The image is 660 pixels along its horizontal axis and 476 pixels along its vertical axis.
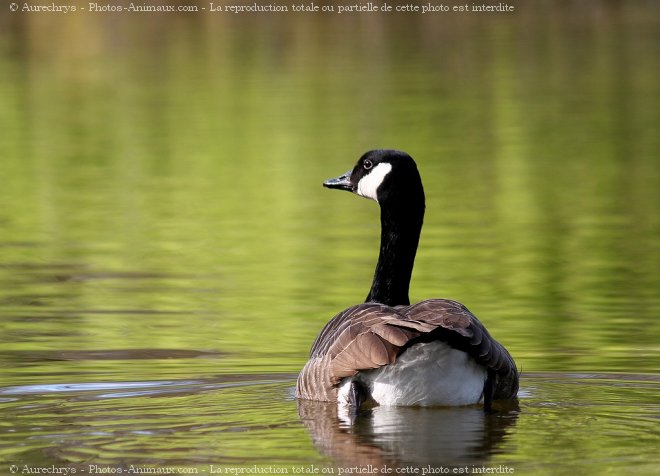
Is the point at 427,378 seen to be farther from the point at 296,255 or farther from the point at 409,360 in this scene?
the point at 296,255

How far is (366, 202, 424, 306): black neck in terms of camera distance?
11.7 meters

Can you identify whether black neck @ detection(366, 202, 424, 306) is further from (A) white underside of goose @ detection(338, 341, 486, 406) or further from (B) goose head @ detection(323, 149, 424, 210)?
(A) white underside of goose @ detection(338, 341, 486, 406)

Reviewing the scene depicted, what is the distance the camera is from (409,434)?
906 cm

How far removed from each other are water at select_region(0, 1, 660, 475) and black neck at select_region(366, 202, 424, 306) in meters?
0.82

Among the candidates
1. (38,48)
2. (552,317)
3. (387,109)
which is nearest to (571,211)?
(552,317)

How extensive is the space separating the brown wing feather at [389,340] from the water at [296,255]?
20 cm

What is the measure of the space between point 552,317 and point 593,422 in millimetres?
4296

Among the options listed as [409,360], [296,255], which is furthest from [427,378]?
[296,255]

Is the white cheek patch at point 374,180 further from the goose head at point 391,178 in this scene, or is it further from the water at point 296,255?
the water at point 296,255

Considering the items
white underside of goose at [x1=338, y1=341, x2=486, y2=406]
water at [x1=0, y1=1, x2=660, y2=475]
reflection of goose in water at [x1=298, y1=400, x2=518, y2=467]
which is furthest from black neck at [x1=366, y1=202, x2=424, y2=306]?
white underside of goose at [x1=338, y1=341, x2=486, y2=406]

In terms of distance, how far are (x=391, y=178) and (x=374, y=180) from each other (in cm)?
15

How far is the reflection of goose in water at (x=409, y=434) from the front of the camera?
851 cm

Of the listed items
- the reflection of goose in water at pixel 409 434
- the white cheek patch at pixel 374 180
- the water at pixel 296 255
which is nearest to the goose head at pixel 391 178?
the white cheek patch at pixel 374 180

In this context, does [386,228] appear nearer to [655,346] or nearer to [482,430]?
[655,346]
